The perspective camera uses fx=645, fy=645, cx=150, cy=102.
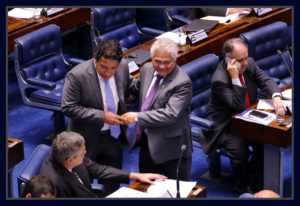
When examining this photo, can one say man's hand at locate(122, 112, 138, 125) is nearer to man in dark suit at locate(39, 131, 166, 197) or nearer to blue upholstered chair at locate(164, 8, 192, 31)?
man in dark suit at locate(39, 131, 166, 197)

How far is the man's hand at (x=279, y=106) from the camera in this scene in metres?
4.35

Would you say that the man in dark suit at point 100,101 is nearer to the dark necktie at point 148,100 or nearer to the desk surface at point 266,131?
the dark necktie at point 148,100

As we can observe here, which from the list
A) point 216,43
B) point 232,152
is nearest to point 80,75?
point 232,152

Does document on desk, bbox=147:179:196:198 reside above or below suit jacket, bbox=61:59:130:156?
below

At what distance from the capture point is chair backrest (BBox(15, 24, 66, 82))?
5145 mm

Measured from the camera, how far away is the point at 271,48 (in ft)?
17.9

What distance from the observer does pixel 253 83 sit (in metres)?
4.51

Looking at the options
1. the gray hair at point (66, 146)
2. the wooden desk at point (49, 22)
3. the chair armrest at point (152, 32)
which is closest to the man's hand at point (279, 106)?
the gray hair at point (66, 146)

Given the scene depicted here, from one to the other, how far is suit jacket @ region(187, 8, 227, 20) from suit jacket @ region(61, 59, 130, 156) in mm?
2812

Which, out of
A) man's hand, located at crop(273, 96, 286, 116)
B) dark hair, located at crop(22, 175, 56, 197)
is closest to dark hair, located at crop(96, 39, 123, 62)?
dark hair, located at crop(22, 175, 56, 197)

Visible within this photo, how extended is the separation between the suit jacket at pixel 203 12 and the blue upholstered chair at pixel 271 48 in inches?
37.7

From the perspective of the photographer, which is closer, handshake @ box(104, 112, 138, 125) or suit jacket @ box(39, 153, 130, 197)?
suit jacket @ box(39, 153, 130, 197)

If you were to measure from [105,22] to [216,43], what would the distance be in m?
1.04

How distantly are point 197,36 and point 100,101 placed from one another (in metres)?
2.18
